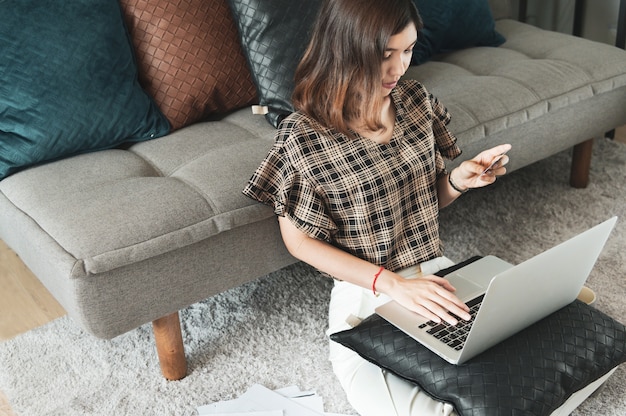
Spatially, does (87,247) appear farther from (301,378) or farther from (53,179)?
(301,378)

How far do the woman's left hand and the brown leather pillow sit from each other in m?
0.78

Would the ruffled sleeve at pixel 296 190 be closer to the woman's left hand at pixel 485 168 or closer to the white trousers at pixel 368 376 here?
the white trousers at pixel 368 376

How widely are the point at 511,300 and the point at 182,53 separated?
1.12m

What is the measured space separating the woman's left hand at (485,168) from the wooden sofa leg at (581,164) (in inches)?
40.3

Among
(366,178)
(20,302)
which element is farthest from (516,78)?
(20,302)

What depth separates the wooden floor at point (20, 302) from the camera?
193 centimetres

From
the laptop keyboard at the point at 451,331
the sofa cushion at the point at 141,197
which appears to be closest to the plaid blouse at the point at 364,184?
the sofa cushion at the point at 141,197

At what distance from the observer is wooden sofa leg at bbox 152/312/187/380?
64.4 inches

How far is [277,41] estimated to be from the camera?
6.34 ft

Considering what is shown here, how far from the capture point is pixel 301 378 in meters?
1.70

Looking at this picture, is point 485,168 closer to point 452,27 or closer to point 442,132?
point 442,132

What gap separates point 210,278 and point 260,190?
0.75 ft

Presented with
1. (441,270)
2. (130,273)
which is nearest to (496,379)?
(441,270)

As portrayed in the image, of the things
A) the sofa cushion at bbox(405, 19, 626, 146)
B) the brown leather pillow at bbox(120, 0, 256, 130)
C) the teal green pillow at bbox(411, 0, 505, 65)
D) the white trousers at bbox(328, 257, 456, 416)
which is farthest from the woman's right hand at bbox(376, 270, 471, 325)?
→ the teal green pillow at bbox(411, 0, 505, 65)
